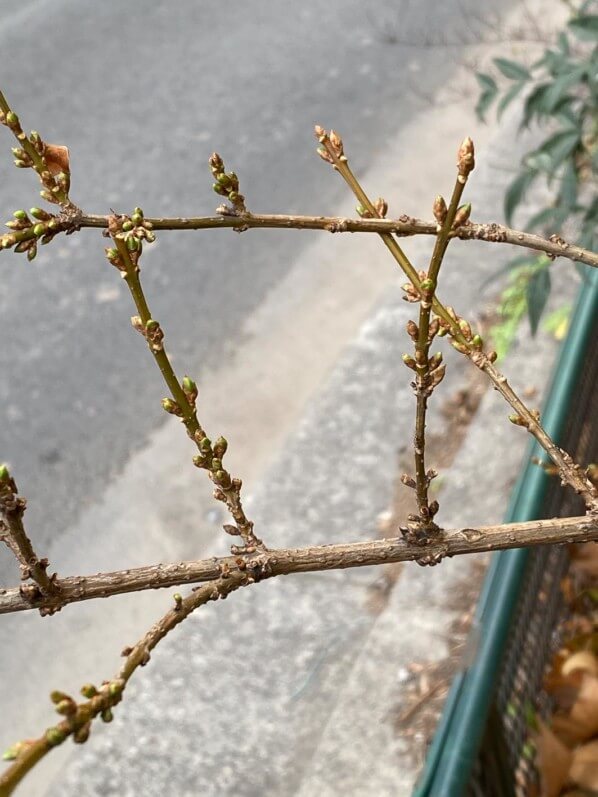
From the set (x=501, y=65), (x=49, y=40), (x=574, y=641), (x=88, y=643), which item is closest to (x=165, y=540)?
(x=88, y=643)

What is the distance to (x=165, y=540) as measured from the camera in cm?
339

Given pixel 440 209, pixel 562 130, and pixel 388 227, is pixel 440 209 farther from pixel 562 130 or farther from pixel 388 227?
pixel 562 130

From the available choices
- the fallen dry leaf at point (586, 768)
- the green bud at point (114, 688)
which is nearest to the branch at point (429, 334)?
the green bud at point (114, 688)

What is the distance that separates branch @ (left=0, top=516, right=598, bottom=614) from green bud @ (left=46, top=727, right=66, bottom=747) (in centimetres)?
18

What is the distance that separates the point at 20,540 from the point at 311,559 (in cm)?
26

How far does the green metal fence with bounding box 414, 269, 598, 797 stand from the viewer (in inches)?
58.7

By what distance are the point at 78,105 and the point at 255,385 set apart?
287 centimetres

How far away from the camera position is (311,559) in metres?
0.79

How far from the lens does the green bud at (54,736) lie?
0.52 meters

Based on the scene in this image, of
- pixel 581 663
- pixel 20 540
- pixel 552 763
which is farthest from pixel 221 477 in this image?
pixel 581 663

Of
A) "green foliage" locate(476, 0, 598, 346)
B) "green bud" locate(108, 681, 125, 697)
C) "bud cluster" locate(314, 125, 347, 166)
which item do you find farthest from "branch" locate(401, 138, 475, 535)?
"green foliage" locate(476, 0, 598, 346)

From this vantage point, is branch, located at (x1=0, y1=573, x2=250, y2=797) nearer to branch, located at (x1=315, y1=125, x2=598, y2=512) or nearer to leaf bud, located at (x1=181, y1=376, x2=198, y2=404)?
leaf bud, located at (x1=181, y1=376, x2=198, y2=404)

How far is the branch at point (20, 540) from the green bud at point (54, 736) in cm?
16

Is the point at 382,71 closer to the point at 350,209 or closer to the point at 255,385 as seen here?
the point at 350,209
